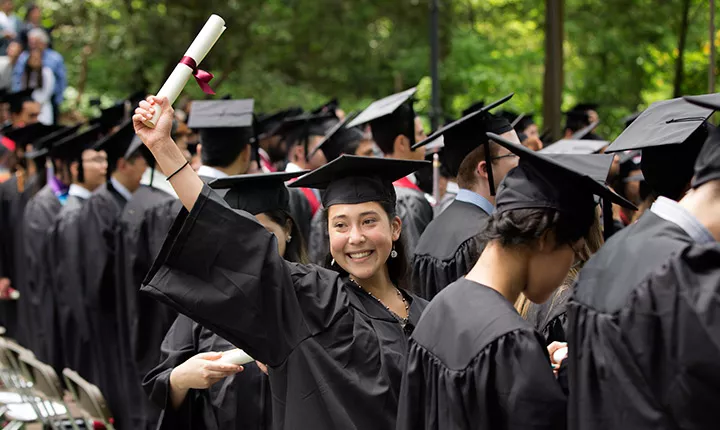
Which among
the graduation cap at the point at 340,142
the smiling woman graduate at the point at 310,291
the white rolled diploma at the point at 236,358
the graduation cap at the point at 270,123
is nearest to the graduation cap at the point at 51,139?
the graduation cap at the point at 270,123

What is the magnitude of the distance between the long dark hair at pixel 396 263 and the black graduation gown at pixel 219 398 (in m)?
0.56

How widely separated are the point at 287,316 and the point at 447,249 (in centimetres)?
155

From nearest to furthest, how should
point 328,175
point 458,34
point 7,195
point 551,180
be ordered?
point 551,180, point 328,175, point 7,195, point 458,34

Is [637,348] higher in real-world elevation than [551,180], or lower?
lower

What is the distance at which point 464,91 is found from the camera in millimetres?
17562

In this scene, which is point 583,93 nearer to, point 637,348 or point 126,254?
point 126,254

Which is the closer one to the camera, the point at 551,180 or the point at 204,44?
the point at 551,180

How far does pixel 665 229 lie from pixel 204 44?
1534 millimetres

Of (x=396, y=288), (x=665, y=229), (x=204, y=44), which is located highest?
(x=204, y=44)

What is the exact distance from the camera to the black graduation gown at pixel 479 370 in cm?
257

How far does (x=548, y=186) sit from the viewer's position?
2750mm

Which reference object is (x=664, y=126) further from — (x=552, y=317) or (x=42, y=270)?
(x=42, y=270)

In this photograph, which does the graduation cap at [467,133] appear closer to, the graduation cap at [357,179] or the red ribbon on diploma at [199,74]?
the graduation cap at [357,179]

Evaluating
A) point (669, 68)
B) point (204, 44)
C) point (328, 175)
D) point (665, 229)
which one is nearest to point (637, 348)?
point (665, 229)
